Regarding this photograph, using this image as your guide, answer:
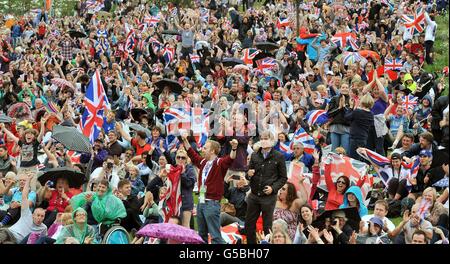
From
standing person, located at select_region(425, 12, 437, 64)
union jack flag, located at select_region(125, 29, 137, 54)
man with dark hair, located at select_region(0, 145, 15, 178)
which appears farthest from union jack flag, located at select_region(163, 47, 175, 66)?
man with dark hair, located at select_region(0, 145, 15, 178)

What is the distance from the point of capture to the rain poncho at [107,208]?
12180 millimetres

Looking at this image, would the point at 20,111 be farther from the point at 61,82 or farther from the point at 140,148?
the point at 140,148

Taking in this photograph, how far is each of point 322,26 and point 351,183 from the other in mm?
15600

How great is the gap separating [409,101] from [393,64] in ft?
12.9

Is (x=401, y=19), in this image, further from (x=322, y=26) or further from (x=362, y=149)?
(x=362, y=149)

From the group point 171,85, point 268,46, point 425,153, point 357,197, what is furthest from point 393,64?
point 357,197

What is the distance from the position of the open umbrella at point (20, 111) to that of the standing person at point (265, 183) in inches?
333

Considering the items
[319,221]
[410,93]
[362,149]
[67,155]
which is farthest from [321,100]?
[319,221]

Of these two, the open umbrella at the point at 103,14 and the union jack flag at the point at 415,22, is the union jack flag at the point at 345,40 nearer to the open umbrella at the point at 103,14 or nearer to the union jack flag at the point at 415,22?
the union jack flag at the point at 415,22

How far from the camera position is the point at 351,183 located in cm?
1330

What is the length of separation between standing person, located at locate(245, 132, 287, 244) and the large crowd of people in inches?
0.6

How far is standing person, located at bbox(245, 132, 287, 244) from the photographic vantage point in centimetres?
1209

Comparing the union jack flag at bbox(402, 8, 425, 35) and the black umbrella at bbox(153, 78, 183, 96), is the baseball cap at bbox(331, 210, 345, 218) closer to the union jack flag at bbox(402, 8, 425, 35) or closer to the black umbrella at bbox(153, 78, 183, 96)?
the black umbrella at bbox(153, 78, 183, 96)
